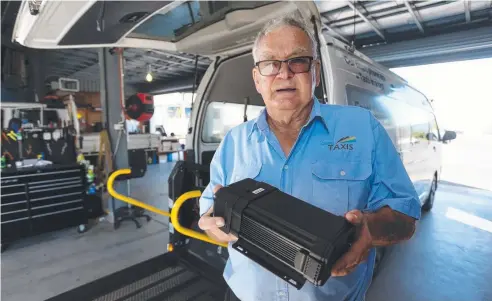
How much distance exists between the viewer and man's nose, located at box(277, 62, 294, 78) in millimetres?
996

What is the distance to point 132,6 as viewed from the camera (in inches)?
62.3

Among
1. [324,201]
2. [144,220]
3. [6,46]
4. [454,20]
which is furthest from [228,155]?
[6,46]

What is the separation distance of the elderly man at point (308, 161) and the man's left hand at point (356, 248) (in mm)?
133

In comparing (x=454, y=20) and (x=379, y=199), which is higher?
(x=454, y=20)

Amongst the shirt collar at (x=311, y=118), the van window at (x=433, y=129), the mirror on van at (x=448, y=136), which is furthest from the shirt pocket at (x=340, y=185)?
the mirror on van at (x=448, y=136)

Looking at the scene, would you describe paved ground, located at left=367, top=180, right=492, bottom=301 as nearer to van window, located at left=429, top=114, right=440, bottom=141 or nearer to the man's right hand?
van window, located at left=429, top=114, right=440, bottom=141

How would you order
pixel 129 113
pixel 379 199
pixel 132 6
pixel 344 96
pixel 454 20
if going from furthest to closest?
pixel 454 20 → pixel 129 113 → pixel 344 96 → pixel 132 6 → pixel 379 199

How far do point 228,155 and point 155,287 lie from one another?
1441 millimetres

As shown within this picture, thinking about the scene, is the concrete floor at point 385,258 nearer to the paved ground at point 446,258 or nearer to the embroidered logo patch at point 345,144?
the paved ground at point 446,258

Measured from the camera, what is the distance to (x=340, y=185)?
3.15 feet

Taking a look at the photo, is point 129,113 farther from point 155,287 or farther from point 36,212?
point 155,287

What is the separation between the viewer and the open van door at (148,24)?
156 centimetres

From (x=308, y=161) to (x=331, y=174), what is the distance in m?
0.09

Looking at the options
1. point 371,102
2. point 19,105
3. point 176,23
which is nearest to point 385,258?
point 371,102
